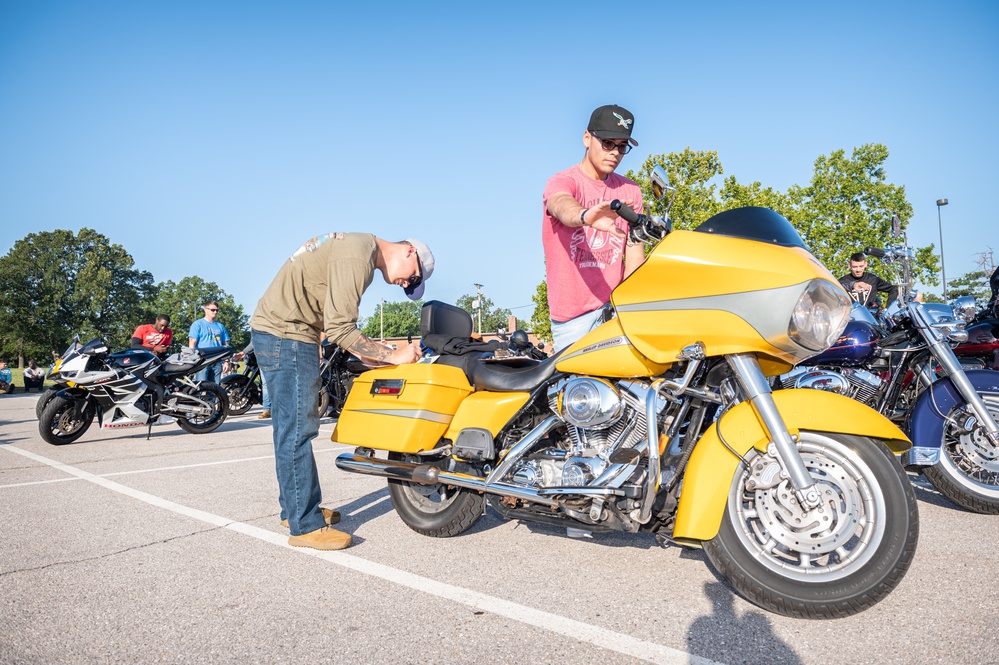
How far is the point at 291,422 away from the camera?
3535mm

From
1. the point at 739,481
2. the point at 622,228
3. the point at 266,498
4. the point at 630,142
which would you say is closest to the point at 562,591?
the point at 739,481

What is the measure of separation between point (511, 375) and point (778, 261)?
1345mm

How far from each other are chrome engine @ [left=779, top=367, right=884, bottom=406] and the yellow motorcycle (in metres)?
1.80

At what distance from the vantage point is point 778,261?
2.47 m

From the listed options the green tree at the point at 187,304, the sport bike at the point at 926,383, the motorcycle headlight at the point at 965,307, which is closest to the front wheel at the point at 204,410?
the sport bike at the point at 926,383

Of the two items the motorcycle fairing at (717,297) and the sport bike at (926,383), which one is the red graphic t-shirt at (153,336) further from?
the motorcycle fairing at (717,297)

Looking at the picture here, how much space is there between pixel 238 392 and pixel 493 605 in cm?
916

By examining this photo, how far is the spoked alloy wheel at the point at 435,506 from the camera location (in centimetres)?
350

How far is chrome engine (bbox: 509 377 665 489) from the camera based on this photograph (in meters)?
2.72

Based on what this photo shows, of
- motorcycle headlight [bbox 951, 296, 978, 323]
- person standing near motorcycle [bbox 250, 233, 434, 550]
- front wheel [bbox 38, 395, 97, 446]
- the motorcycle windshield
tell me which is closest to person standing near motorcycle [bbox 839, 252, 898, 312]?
motorcycle headlight [bbox 951, 296, 978, 323]

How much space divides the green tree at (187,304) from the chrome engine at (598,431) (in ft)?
247

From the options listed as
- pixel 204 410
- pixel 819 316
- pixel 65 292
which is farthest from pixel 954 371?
pixel 65 292

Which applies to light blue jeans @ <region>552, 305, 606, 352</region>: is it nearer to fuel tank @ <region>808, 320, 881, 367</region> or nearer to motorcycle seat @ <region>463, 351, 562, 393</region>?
motorcycle seat @ <region>463, 351, 562, 393</region>

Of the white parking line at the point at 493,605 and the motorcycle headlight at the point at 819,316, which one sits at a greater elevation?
the motorcycle headlight at the point at 819,316
